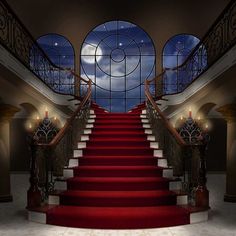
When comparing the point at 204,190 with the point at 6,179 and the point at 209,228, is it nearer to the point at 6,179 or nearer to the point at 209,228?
the point at 209,228

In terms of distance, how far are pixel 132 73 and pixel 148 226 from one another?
432 inches

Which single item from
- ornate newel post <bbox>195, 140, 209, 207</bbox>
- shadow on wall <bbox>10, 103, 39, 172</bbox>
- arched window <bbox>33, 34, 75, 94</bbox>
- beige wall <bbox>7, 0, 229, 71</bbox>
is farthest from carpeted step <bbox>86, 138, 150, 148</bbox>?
beige wall <bbox>7, 0, 229, 71</bbox>

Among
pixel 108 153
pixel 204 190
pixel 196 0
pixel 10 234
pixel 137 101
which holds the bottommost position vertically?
pixel 10 234

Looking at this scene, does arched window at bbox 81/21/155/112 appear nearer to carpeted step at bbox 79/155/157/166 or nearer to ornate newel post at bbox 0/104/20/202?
ornate newel post at bbox 0/104/20/202

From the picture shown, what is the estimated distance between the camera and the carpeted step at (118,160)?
7441 millimetres

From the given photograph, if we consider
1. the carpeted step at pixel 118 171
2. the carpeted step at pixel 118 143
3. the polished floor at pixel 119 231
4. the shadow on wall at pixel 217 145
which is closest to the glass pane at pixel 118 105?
the shadow on wall at pixel 217 145

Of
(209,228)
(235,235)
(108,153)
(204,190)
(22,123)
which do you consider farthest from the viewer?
(22,123)

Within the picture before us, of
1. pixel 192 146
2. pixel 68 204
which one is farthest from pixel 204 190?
pixel 68 204

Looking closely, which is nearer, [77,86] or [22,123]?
[22,123]

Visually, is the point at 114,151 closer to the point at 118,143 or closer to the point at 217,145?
the point at 118,143

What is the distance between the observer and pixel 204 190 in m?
6.05

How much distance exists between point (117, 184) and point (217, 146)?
8.33 metres

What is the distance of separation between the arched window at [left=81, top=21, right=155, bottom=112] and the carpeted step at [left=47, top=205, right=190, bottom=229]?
33.4ft

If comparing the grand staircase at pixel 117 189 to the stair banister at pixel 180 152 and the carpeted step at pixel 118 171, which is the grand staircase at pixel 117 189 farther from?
the stair banister at pixel 180 152
